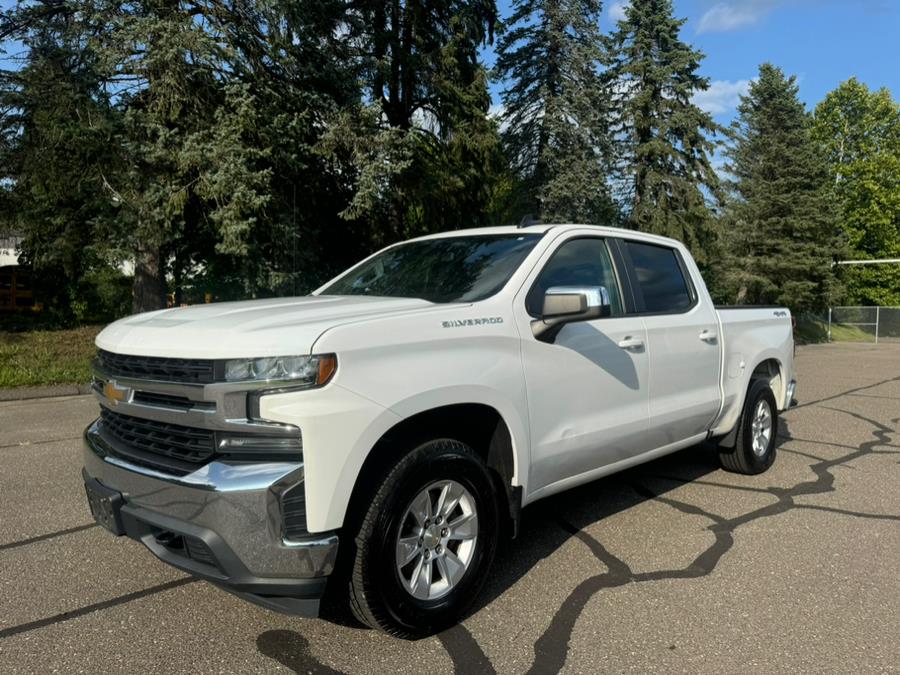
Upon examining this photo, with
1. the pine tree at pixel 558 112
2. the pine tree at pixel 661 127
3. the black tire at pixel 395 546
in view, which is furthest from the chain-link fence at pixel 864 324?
the black tire at pixel 395 546

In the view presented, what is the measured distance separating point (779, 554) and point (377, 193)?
1058cm

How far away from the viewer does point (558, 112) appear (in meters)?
25.1

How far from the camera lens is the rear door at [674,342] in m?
4.49

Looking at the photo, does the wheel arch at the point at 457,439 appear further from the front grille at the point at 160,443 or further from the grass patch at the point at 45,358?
the grass patch at the point at 45,358

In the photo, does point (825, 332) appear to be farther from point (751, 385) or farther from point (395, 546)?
point (395, 546)

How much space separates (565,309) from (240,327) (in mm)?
1552

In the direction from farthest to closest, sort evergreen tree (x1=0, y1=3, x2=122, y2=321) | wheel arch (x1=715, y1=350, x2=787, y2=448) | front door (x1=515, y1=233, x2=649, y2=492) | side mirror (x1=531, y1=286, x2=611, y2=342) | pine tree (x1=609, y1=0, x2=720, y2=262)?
1. pine tree (x1=609, y1=0, x2=720, y2=262)
2. evergreen tree (x1=0, y1=3, x2=122, y2=321)
3. wheel arch (x1=715, y1=350, x2=787, y2=448)
4. front door (x1=515, y1=233, x2=649, y2=492)
5. side mirror (x1=531, y1=286, x2=611, y2=342)

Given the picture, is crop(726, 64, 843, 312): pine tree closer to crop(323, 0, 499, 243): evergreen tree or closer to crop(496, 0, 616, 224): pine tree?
crop(496, 0, 616, 224): pine tree

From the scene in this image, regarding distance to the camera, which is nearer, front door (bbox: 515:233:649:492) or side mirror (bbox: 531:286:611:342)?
side mirror (bbox: 531:286:611:342)

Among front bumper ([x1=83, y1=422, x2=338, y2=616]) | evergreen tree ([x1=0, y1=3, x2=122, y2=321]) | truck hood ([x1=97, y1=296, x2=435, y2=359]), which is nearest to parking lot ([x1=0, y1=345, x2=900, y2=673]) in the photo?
front bumper ([x1=83, y1=422, x2=338, y2=616])

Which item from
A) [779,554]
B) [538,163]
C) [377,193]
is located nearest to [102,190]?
[377,193]

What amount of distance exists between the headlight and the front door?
1203 mm

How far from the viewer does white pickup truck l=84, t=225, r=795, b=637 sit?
2.64 meters

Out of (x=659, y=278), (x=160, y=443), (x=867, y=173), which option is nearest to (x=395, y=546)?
(x=160, y=443)
